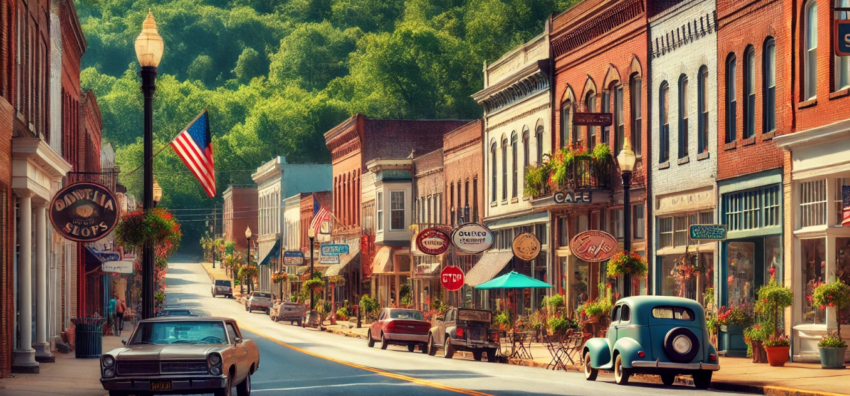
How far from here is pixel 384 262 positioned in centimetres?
6781

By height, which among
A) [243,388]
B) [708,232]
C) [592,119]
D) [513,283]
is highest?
[592,119]

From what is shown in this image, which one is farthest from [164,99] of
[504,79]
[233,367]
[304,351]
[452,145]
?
[233,367]

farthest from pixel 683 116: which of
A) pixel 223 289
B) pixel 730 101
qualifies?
pixel 223 289

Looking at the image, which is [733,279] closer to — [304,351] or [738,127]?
[738,127]

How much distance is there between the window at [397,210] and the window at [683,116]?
3356 cm

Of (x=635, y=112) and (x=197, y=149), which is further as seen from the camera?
(x=635, y=112)

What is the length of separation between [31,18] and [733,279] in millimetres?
17480

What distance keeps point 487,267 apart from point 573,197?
1119 cm

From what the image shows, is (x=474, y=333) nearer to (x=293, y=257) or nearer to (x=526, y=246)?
(x=526, y=246)

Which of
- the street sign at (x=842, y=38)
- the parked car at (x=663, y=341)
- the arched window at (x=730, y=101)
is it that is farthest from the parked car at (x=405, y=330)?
the street sign at (x=842, y=38)

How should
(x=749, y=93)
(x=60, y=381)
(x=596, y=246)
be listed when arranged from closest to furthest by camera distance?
(x=60, y=381), (x=749, y=93), (x=596, y=246)

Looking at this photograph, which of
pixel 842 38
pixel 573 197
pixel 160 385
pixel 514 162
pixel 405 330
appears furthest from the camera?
pixel 514 162

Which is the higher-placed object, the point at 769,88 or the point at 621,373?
the point at 769,88

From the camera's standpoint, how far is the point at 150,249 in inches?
861
